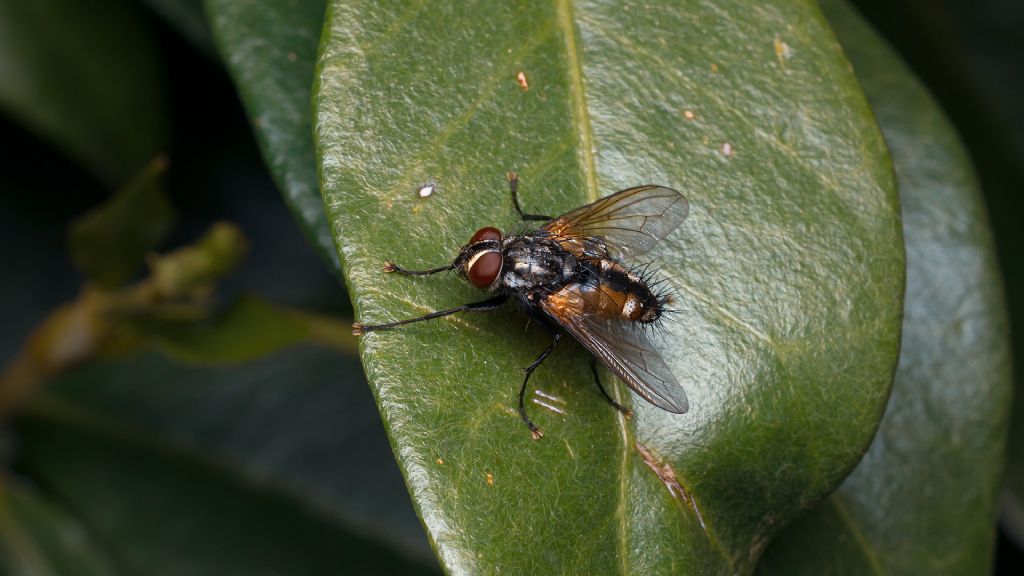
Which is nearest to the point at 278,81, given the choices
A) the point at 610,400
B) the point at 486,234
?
the point at 486,234

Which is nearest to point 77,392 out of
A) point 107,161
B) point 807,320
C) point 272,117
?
point 107,161

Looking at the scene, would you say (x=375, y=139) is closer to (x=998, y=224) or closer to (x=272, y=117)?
(x=272, y=117)

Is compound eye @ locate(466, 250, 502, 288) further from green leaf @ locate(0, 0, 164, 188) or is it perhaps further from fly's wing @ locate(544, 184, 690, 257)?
green leaf @ locate(0, 0, 164, 188)

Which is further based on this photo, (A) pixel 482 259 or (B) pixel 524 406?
(A) pixel 482 259

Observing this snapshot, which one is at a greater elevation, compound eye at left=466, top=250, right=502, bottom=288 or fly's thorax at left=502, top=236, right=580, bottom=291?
compound eye at left=466, top=250, right=502, bottom=288

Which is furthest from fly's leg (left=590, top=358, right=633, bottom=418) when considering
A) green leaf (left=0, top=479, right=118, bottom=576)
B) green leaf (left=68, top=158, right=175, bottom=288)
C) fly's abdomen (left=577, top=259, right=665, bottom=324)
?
green leaf (left=0, top=479, right=118, bottom=576)

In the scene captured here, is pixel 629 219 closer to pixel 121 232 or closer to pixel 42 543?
pixel 121 232
